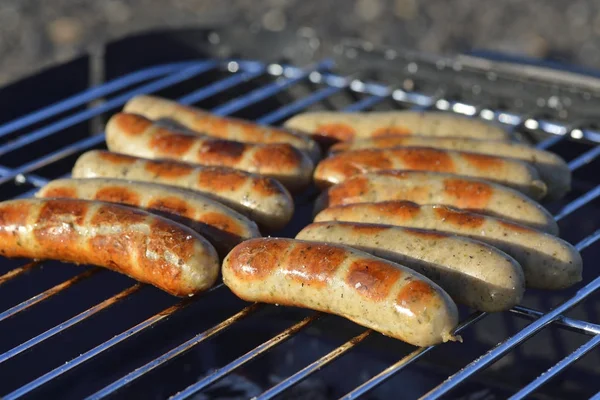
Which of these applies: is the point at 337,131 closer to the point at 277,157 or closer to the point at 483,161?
the point at 277,157

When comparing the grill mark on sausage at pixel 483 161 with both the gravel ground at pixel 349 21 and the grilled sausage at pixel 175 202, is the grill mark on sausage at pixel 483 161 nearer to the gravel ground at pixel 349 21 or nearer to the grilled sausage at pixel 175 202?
the grilled sausage at pixel 175 202

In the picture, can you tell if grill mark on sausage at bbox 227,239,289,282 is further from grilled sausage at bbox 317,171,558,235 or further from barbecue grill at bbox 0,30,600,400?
grilled sausage at bbox 317,171,558,235

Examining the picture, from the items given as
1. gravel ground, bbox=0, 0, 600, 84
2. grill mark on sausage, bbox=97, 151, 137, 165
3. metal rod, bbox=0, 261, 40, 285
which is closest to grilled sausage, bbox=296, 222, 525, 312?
grill mark on sausage, bbox=97, 151, 137, 165

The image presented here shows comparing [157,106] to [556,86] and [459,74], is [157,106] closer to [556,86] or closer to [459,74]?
[459,74]

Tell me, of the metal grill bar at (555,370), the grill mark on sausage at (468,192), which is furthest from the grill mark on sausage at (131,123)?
the metal grill bar at (555,370)

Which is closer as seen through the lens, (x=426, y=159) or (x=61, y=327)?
(x=61, y=327)

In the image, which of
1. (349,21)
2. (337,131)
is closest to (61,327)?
(337,131)
